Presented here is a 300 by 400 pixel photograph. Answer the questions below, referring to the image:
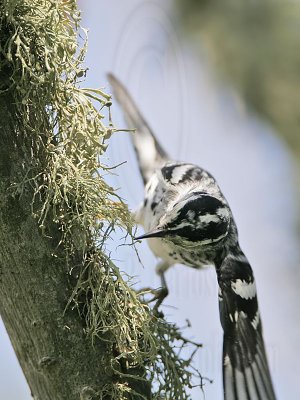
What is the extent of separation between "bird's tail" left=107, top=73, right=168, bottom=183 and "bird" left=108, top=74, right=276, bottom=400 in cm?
41

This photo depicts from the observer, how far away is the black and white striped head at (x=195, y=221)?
2914mm

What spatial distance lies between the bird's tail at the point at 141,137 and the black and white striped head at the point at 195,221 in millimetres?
937

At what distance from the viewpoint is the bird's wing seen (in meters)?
2.78

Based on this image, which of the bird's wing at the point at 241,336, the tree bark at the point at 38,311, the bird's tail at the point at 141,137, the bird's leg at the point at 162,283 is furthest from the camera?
the bird's tail at the point at 141,137

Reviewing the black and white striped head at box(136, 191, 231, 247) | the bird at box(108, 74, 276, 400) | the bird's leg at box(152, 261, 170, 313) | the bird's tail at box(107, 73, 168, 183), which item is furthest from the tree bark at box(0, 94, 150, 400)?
the bird's tail at box(107, 73, 168, 183)

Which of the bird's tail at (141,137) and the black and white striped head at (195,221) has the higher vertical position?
the bird's tail at (141,137)

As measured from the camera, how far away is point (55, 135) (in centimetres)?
224

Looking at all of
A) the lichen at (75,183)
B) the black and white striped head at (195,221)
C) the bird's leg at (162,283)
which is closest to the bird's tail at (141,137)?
the bird's leg at (162,283)

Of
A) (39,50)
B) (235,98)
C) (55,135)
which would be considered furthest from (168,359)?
(235,98)

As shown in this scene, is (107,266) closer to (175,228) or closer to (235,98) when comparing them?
(175,228)

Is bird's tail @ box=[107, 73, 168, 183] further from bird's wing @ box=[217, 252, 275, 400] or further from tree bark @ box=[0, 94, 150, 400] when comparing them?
tree bark @ box=[0, 94, 150, 400]

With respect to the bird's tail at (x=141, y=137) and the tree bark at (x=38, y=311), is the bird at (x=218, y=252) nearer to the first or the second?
the bird's tail at (x=141, y=137)

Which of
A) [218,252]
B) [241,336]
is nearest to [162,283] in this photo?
[218,252]

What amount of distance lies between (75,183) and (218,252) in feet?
3.76
